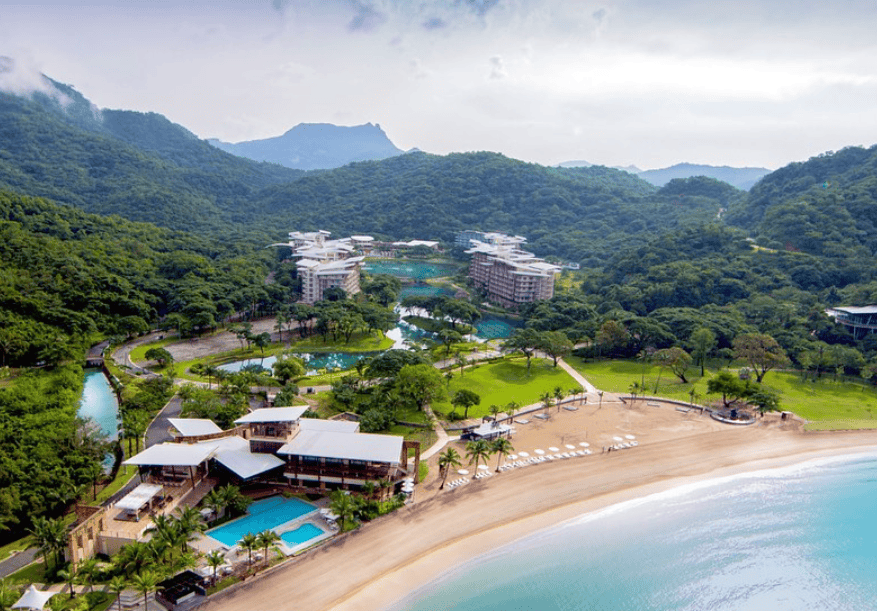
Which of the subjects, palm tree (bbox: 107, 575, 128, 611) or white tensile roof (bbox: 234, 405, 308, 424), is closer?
palm tree (bbox: 107, 575, 128, 611)

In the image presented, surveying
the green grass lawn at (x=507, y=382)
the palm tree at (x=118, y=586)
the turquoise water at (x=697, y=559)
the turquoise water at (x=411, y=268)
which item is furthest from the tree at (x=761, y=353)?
the turquoise water at (x=411, y=268)

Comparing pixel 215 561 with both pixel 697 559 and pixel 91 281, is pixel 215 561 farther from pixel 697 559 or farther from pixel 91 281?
pixel 91 281

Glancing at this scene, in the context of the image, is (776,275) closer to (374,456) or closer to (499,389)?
(499,389)

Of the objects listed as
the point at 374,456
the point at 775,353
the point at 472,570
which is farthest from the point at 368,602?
the point at 775,353

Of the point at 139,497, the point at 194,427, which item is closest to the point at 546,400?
the point at 194,427

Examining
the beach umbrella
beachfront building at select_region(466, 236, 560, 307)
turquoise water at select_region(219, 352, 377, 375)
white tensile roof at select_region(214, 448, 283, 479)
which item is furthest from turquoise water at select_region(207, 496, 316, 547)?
beachfront building at select_region(466, 236, 560, 307)

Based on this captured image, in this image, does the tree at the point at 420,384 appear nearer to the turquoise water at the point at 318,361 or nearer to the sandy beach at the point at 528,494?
the sandy beach at the point at 528,494

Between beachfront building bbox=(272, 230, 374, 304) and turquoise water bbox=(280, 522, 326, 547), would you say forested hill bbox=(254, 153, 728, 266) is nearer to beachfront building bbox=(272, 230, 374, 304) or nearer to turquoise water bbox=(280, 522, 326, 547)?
beachfront building bbox=(272, 230, 374, 304)
